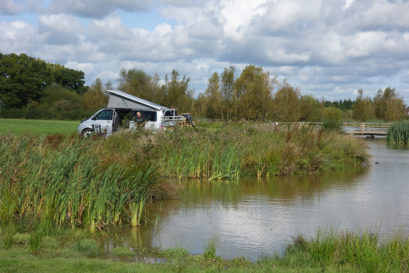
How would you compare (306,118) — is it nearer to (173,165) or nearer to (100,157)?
(173,165)

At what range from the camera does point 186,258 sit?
7.17 metres

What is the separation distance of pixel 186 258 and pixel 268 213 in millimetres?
4467

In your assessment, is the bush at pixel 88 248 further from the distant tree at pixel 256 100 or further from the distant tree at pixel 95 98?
the distant tree at pixel 95 98

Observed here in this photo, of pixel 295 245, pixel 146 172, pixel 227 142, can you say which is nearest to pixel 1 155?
pixel 146 172

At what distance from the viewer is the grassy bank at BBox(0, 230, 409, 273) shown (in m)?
6.25

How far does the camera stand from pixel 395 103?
65.6 m

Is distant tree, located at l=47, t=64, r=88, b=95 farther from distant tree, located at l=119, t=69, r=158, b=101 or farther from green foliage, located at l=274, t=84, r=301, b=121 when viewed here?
Result: green foliage, located at l=274, t=84, r=301, b=121

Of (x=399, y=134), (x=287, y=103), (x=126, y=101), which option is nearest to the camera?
(x=126, y=101)

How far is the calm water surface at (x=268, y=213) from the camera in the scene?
867cm

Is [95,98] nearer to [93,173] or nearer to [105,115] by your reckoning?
[105,115]

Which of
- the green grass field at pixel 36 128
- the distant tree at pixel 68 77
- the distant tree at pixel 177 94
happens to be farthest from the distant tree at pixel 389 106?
the distant tree at pixel 68 77

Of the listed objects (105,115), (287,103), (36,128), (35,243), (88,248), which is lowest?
(88,248)

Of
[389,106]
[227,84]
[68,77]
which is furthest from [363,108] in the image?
[68,77]

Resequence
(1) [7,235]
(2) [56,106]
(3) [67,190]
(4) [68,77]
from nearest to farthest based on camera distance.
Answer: (1) [7,235] < (3) [67,190] < (2) [56,106] < (4) [68,77]
